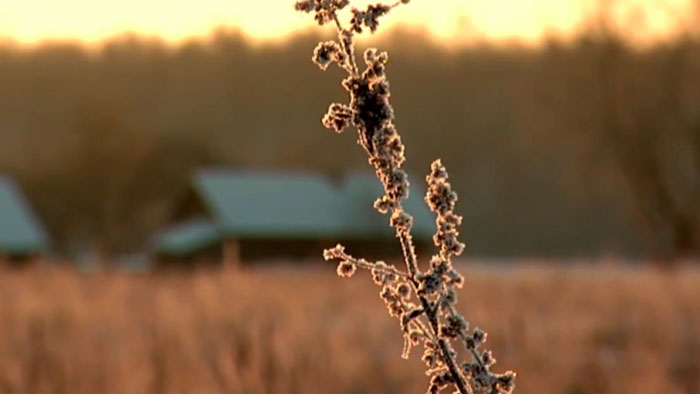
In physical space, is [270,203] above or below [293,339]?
above

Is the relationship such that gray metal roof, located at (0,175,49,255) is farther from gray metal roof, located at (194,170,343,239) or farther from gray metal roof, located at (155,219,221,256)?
gray metal roof, located at (194,170,343,239)

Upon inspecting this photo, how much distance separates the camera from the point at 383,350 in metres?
8.45

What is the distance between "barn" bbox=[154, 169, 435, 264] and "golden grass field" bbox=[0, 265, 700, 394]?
4190cm

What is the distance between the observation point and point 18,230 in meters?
63.2

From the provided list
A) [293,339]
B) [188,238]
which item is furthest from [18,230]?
[293,339]

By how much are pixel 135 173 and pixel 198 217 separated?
9701 millimetres

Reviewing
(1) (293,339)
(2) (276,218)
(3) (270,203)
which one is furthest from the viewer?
(3) (270,203)

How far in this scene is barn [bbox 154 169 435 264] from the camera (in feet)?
196

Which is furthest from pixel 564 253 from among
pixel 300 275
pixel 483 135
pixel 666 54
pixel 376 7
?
pixel 376 7

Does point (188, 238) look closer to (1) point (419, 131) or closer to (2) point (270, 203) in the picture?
(2) point (270, 203)

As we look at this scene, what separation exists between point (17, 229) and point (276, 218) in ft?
42.6

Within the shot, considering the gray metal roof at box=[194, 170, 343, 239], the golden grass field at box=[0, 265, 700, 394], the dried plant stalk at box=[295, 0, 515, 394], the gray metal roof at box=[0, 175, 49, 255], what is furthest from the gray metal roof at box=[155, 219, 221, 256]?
the dried plant stalk at box=[295, 0, 515, 394]

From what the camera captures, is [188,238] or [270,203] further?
[188,238]

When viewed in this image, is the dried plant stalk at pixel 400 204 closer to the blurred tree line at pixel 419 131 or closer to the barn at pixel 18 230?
the blurred tree line at pixel 419 131
